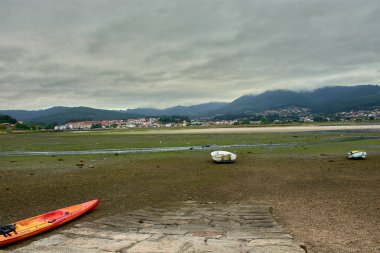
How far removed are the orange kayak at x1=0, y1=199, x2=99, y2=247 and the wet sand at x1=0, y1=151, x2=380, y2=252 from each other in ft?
1.00

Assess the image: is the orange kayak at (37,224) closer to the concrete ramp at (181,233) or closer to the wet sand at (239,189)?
the wet sand at (239,189)

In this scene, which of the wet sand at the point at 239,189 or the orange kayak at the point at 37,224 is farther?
the wet sand at the point at 239,189

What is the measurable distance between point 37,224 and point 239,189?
36.2 ft

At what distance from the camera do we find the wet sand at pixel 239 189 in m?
11.9

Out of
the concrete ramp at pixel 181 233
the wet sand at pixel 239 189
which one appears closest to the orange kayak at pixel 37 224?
the wet sand at pixel 239 189

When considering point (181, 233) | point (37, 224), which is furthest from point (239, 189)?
point (37, 224)

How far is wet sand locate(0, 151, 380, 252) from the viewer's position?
467 inches

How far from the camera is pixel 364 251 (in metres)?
9.34

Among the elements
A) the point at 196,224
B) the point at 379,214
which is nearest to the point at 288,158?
the point at 379,214

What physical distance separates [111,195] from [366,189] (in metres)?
14.4

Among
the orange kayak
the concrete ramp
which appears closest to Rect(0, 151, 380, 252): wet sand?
the orange kayak

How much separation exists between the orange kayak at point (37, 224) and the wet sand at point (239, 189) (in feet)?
1.00

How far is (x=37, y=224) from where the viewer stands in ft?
39.3

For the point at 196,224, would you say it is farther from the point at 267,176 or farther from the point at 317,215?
the point at 267,176
